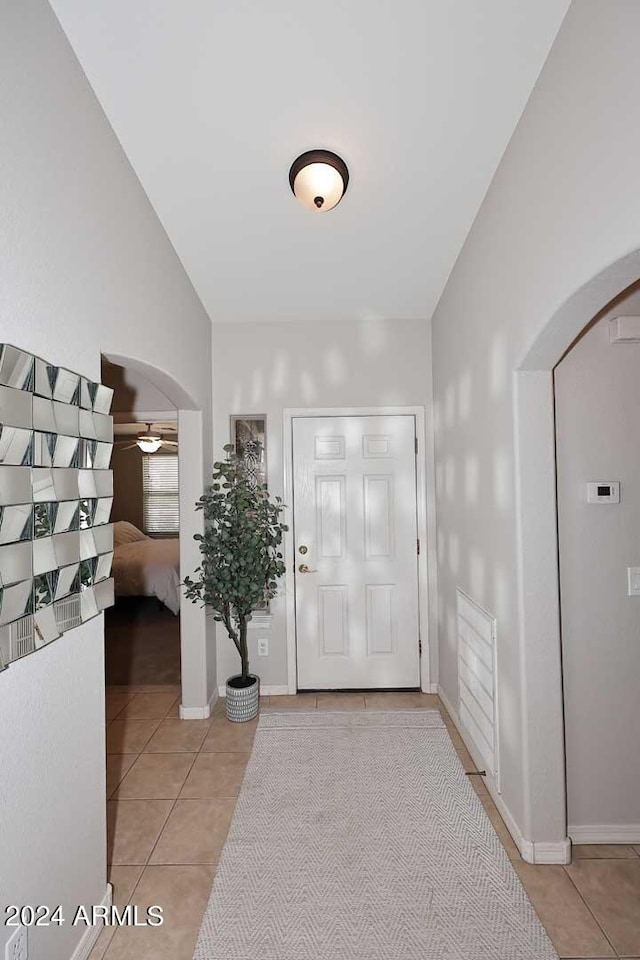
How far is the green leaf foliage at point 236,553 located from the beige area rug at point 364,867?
83cm

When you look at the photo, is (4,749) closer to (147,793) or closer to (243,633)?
(147,793)

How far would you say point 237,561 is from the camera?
3.15m

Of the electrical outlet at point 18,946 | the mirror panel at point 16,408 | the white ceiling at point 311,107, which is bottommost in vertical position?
Answer: the electrical outlet at point 18,946

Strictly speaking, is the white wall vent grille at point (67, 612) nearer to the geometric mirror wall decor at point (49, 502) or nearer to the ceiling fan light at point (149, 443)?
the geometric mirror wall decor at point (49, 502)

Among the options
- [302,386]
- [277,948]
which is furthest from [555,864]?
[302,386]

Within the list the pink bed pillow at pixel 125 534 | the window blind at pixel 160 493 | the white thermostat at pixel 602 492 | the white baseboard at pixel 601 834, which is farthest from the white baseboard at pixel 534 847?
the window blind at pixel 160 493

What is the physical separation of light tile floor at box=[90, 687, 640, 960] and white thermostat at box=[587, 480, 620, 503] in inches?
53.7

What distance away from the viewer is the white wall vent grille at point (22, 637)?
4.19 ft

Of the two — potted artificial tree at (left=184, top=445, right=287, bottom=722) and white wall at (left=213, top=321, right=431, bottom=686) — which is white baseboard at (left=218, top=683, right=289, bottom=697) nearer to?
white wall at (left=213, top=321, right=431, bottom=686)

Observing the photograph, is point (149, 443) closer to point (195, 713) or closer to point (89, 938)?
point (195, 713)

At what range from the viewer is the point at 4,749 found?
1.25 metres

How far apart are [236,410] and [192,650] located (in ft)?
5.38

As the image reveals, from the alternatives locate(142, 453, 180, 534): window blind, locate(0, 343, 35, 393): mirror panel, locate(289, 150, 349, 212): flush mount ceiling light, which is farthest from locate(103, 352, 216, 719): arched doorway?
locate(142, 453, 180, 534): window blind

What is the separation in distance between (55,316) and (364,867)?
86.8 inches
